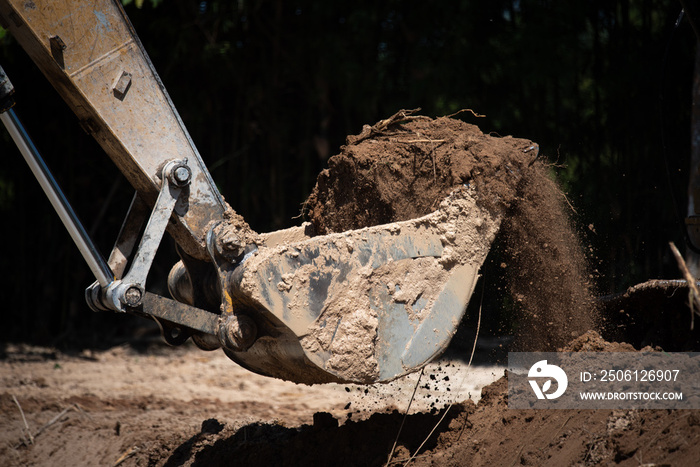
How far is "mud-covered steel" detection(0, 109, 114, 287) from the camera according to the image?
7.02ft

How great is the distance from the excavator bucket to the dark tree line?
57.1 inches

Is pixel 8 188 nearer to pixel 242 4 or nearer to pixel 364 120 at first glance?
pixel 242 4

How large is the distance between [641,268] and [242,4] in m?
3.81

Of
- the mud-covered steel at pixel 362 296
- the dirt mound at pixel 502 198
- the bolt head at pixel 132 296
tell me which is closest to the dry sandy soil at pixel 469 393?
the dirt mound at pixel 502 198

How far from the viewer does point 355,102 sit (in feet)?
17.7

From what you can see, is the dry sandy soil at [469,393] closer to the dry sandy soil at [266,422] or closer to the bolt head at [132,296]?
the dry sandy soil at [266,422]

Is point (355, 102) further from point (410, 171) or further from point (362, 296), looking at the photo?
point (362, 296)

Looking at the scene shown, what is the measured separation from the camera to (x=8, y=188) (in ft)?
19.5

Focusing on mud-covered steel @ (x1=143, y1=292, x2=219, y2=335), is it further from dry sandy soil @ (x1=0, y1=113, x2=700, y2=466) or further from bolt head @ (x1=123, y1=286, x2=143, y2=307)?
dry sandy soil @ (x1=0, y1=113, x2=700, y2=466)

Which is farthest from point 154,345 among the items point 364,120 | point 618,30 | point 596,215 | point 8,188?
point 618,30

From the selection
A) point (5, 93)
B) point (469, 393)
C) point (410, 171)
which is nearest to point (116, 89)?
point (5, 93)

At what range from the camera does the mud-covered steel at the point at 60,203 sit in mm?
2139

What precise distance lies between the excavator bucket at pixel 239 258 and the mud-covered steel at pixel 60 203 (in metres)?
0.06

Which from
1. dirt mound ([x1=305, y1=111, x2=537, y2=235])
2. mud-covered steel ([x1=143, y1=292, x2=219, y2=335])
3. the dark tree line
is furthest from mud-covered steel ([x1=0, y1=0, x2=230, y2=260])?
the dark tree line
